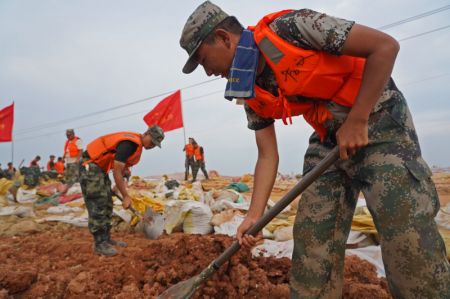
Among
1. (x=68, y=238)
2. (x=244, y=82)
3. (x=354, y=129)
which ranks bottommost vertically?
(x=68, y=238)

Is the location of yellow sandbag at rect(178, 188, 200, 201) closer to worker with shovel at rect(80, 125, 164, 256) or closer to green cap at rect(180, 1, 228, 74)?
worker with shovel at rect(80, 125, 164, 256)

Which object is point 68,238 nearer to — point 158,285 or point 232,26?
point 158,285

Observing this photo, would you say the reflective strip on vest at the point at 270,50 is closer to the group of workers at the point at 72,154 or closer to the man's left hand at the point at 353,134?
the man's left hand at the point at 353,134

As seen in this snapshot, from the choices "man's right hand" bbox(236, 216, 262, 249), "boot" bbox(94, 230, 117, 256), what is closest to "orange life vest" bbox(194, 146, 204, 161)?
"boot" bbox(94, 230, 117, 256)

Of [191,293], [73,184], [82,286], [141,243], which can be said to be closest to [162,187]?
[73,184]

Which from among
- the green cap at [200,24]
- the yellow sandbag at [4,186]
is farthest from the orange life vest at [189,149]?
the green cap at [200,24]

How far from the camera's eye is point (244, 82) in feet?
5.10

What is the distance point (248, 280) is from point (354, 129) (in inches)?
56.7

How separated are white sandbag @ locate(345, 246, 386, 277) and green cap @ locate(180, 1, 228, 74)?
90.8 inches

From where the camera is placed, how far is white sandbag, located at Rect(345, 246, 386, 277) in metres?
2.87

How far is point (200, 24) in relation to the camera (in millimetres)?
1604

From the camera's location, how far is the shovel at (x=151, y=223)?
4.92 m

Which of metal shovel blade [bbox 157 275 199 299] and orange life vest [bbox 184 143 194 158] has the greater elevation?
orange life vest [bbox 184 143 194 158]

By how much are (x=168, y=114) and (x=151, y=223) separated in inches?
343
